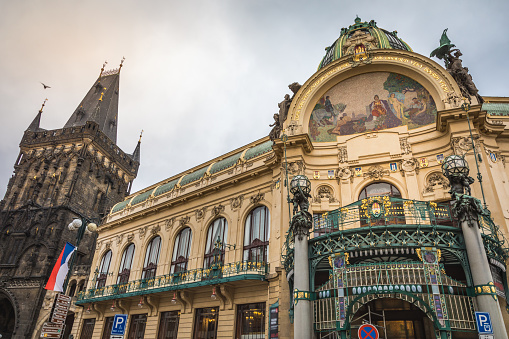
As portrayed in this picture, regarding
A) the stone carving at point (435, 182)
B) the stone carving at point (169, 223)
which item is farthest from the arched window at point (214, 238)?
the stone carving at point (435, 182)

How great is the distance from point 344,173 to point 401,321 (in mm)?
7960

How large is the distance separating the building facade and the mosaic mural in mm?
70

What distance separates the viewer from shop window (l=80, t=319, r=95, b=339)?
1144 inches

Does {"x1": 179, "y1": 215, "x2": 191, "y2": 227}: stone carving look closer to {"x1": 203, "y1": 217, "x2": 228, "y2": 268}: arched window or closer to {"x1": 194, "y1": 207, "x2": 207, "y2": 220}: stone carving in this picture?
{"x1": 194, "y1": 207, "x2": 207, "y2": 220}: stone carving

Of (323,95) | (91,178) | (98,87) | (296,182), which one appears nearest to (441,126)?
(323,95)

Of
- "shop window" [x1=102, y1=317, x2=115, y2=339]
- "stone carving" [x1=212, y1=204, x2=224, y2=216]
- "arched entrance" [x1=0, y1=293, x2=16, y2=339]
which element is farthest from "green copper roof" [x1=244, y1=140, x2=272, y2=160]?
"arched entrance" [x1=0, y1=293, x2=16, y2=339]

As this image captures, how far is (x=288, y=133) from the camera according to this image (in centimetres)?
2172

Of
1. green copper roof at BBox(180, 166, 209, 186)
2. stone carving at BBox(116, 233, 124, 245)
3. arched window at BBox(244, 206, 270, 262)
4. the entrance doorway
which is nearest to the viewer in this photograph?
the entrance doorway

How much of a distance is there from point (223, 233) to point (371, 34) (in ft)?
55.1

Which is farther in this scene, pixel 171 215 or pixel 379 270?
pixel 171 215

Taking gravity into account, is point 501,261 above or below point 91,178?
below

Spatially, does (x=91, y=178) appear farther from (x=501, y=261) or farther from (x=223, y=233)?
(x=501, y=261)

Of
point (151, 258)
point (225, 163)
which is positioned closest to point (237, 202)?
point (225, 163)

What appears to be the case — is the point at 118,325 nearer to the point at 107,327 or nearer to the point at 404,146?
the point at 404,146
